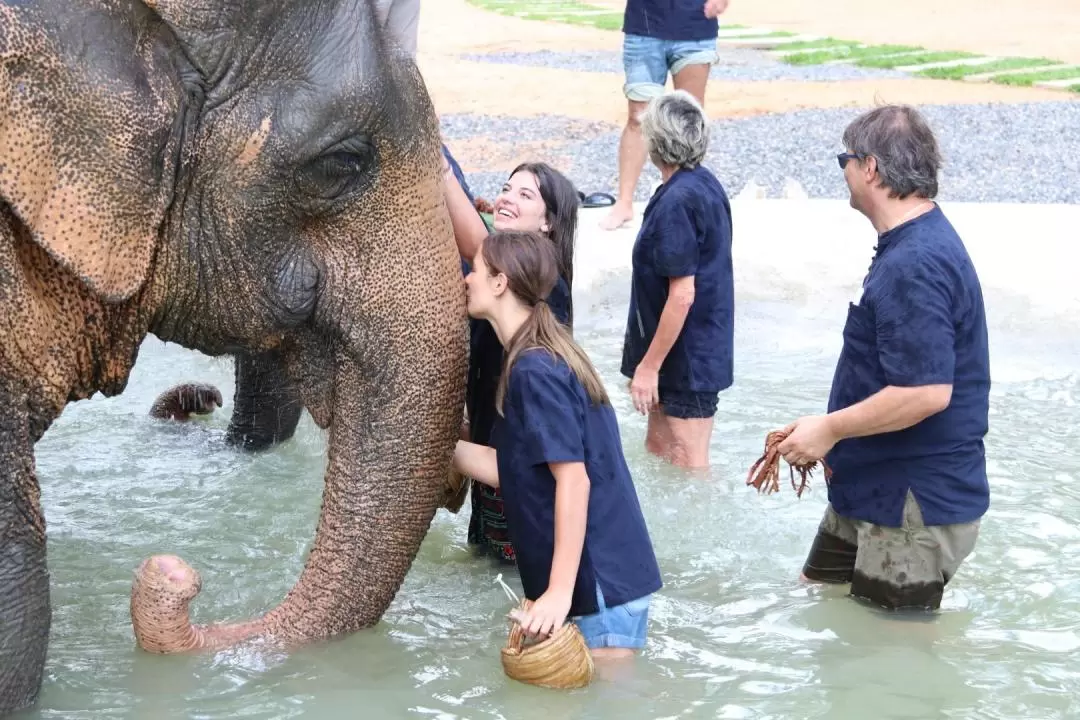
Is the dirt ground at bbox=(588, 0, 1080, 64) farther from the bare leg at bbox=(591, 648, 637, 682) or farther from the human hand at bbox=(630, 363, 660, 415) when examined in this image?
the bare leg at bbox=(591, 648, 637, 682)

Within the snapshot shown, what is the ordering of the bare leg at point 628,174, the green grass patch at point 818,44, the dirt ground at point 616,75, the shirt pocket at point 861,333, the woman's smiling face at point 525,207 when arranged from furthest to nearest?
the green grass patch at point 818,44 < the dirt ground at point 616,75 < the bare leg at point 628,174 < the woman's smiling face at point 525,207 < the shirt pocket at point 861,333

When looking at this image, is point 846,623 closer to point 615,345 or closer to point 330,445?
point 330,445

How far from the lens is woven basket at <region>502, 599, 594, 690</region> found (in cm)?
346

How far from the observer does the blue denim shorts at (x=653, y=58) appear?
8.42m

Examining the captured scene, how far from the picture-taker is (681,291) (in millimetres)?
5102

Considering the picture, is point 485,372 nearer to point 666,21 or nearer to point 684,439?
point 684,439

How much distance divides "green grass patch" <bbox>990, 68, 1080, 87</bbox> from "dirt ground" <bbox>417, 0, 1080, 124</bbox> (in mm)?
278

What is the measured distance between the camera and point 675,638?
4.15 meters

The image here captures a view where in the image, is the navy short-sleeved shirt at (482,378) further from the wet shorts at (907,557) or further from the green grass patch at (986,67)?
the green grass patch at (986,67)

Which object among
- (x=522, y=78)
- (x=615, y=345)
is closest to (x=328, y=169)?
(x=615, y=345)

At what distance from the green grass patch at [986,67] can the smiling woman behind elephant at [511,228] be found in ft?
49.1

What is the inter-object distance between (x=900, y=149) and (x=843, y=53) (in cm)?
1779

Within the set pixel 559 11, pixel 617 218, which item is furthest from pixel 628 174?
pixel 559 11

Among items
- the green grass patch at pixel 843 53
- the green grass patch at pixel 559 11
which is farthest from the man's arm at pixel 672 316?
the green grass patch at pixel 559 11
